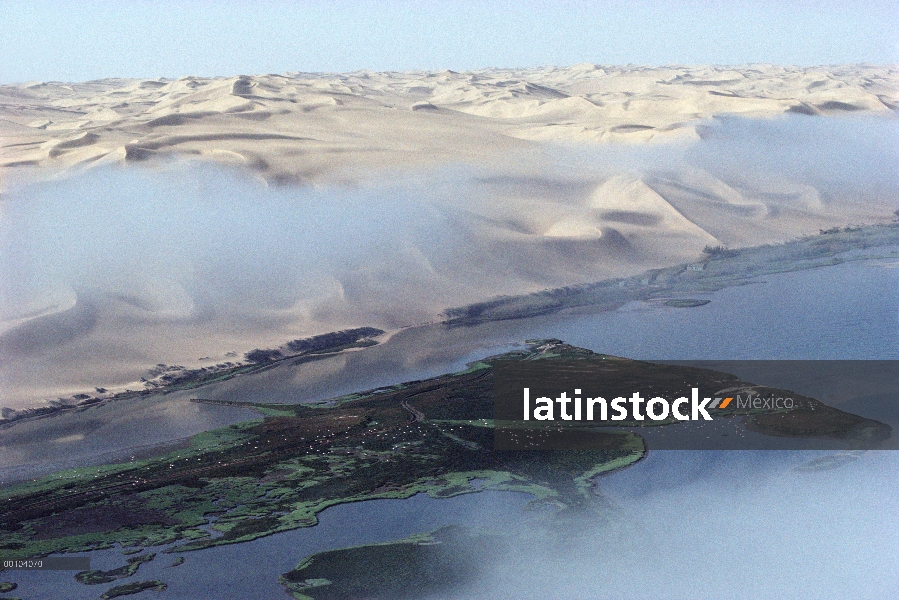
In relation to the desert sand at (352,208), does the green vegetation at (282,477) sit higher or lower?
lower

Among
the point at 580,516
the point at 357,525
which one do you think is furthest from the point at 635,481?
the point at 357,525

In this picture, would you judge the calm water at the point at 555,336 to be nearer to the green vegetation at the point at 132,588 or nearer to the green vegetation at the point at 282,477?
the green vegetation at the point at 282,477

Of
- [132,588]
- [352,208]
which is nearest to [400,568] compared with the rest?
[132,588]

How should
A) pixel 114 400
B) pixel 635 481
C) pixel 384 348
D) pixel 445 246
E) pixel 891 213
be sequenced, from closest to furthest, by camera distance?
pixel 635 481 → pixel 114 400 → pixel 384 348 → pixel 445 246 → pixel 891 213

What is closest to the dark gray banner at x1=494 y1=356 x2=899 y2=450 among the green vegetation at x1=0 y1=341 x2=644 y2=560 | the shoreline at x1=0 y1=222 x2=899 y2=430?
the green vegetation at x1=0 y1=341 x2=644 y2=560

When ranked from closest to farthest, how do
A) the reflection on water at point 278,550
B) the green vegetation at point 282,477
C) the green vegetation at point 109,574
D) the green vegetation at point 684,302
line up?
the reflection on water at point 278,550 → the green vegetation at point 109,574 → the green vegetation at point 282,477 → the green vegetation at point 684,302

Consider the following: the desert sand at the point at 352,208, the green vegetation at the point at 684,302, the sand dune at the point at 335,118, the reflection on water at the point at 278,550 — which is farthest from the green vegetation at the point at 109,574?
→ the sand dune at the point at 335,118

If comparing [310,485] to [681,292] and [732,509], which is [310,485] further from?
[681,292]
